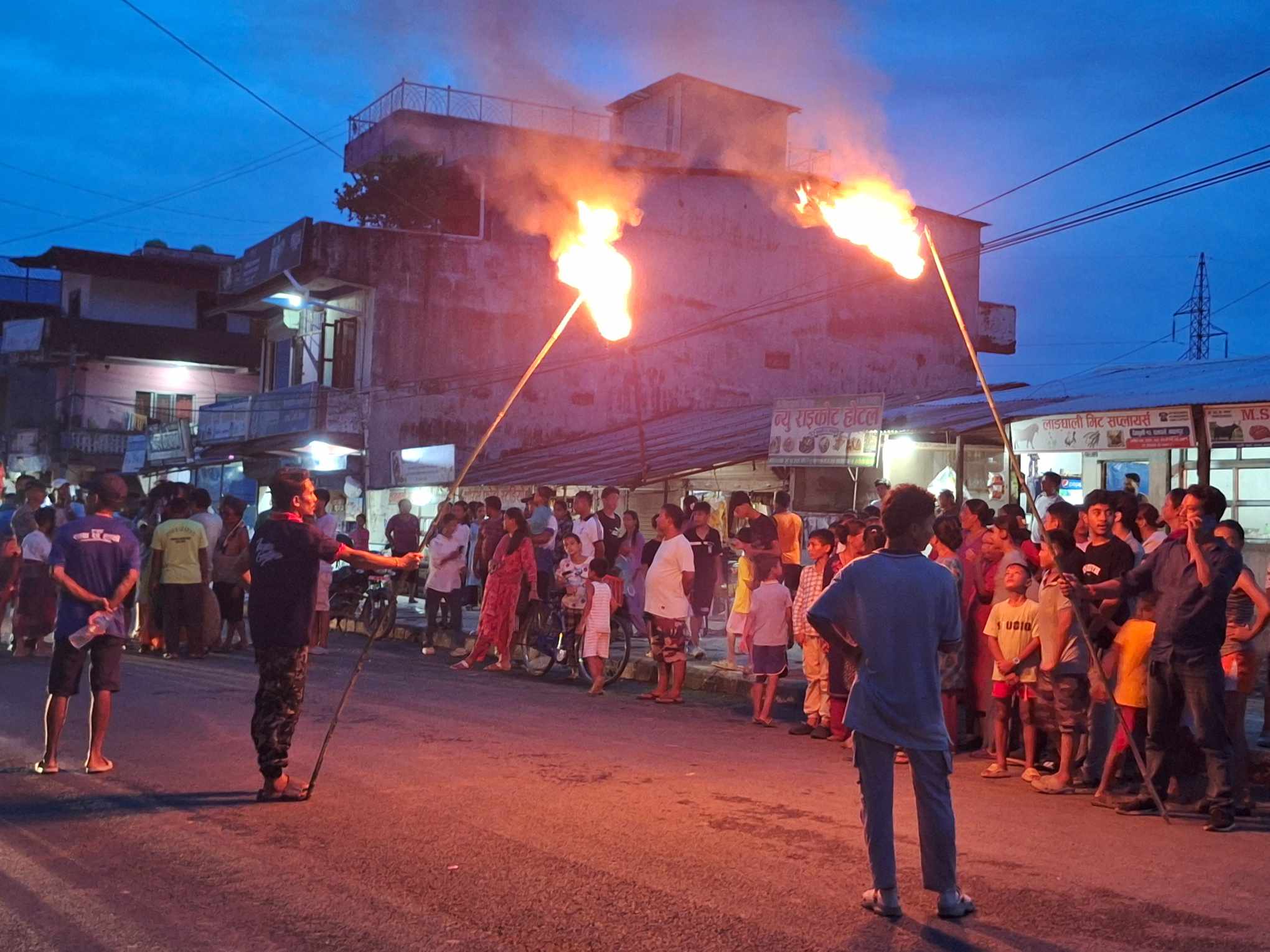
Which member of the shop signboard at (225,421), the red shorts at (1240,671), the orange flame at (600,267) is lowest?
the red shorts at (1240,671)

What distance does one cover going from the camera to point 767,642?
10969 millimetres

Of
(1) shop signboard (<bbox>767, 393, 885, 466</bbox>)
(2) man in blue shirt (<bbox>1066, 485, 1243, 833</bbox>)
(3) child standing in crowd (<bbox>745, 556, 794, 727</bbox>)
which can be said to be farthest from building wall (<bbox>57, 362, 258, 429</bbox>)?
(2) man in blue shirt (<bbox>1066, 485, 1243, 833</bbox>)

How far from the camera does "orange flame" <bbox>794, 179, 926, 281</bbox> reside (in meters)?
8.94

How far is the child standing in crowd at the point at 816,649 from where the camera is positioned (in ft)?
33.7

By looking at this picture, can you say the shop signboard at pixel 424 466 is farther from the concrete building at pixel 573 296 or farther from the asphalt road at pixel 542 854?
the asphalt road at pixel 542 854

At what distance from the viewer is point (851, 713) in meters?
5.31

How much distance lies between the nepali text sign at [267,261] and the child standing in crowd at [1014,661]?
24.5 meters

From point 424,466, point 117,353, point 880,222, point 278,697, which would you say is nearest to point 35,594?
point 278,697

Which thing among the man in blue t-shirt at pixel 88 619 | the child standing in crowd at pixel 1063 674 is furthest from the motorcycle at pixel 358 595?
the child standing in crowd at pixel 1063 674

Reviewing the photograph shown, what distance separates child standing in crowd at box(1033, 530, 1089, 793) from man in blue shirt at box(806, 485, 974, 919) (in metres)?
3.09

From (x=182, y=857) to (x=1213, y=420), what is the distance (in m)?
13.6

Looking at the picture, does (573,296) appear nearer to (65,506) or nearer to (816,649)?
(65,506)

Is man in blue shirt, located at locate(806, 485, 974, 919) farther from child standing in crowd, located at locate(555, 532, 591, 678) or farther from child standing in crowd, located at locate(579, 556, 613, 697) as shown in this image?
child standing in crowd, located at locate(555, 532, 591, 678)

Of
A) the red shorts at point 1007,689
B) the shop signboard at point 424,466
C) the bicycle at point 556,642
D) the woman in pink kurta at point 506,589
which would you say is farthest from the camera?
the shop signboard at point 424,466
